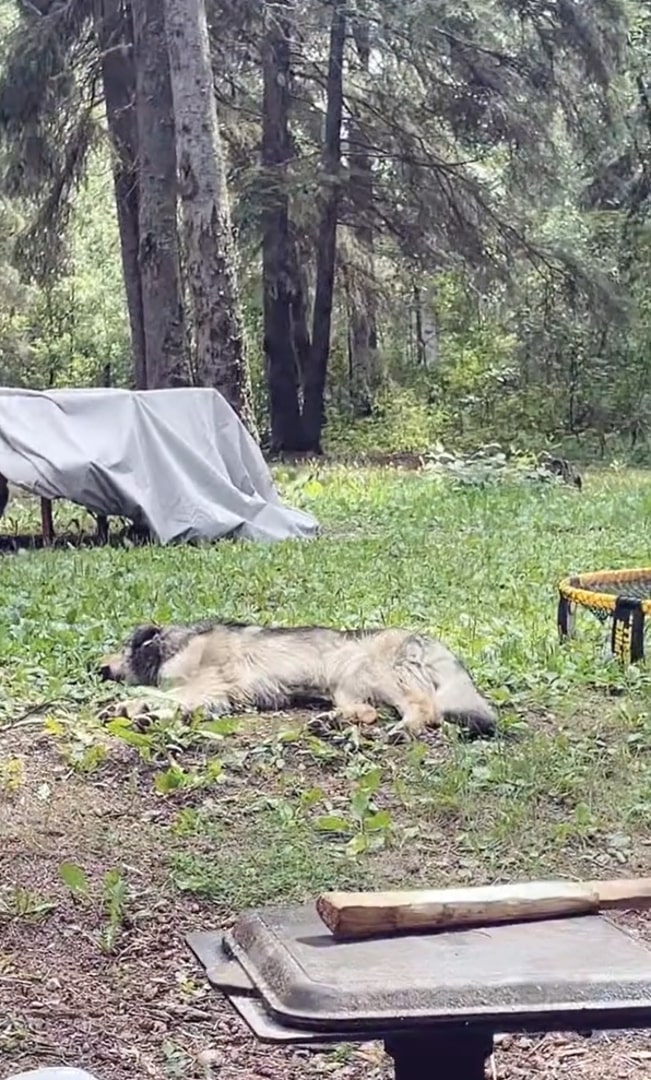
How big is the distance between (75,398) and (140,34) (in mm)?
5381

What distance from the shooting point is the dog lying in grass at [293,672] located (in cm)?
453

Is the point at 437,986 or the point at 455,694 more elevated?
the point at 437,986

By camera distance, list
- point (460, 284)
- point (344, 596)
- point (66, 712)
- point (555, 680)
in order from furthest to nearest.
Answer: point (460, 284), point (344, 596), point (555, 680), point (66, 712)

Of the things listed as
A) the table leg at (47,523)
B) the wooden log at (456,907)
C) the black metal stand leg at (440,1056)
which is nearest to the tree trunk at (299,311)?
the table leg at (47,523)

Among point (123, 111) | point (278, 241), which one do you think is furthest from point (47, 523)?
point (278, 241)

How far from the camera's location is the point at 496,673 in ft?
16.6

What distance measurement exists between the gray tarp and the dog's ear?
163 inches

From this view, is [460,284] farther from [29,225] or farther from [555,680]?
[555,680]

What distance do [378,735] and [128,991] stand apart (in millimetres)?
1789

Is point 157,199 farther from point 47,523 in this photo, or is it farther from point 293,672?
point 293,672

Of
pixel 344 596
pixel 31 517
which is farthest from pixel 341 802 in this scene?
pixel 31 517

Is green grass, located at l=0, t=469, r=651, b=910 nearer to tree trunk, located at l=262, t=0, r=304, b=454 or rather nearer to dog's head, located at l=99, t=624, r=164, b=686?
dog's head, located at l=99, t=624, r=164, b=686

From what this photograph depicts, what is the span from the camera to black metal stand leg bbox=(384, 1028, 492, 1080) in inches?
66.6

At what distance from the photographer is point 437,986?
1.61 m
